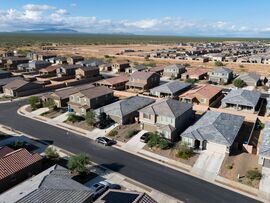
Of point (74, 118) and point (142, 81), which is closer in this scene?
point (74, 118)

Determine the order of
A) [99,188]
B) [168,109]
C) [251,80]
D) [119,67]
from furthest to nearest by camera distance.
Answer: [119,67]
[251,80]
[168,109]
[99,188]

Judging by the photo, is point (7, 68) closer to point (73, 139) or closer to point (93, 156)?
point (73, 139)

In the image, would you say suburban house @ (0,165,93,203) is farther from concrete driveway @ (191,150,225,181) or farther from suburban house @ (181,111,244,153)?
suburban house @ (181,111,244,153)

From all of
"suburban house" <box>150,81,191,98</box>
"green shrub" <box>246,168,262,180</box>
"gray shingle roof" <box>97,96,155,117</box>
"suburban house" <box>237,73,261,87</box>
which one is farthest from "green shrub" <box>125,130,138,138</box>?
"suburban house" <box>237,73,261,87</box>

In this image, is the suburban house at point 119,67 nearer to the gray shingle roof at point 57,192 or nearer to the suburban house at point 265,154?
the suburban house at point 265,154

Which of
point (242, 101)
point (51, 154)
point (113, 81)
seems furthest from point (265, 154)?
point (113, 81)

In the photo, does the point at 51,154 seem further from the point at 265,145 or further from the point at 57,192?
the point at 265,145

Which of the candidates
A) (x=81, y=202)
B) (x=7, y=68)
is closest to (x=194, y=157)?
(x=81, y=202)
